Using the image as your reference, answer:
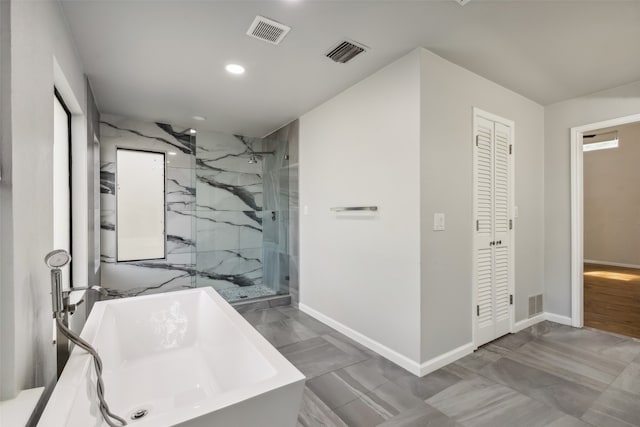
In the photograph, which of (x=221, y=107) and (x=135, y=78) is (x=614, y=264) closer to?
(x=221, y=107)

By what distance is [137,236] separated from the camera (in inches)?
152

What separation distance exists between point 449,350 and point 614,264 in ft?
21.7

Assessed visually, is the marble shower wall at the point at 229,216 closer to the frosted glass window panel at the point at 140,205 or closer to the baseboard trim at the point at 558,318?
the frosted glass window panel at the point at 140,205

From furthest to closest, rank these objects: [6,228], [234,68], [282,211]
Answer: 1. [282,211]
2. [234,68]
3. [6,228]

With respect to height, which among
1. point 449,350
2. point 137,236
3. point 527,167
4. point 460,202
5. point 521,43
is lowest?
point 449,350

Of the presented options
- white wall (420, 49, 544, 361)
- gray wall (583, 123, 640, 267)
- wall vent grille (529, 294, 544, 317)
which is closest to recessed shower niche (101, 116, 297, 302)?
white wall (420, 49, 544, 361)

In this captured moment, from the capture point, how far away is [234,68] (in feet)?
8.12

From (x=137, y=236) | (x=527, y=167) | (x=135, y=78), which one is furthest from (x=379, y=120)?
(x=137, y=236)

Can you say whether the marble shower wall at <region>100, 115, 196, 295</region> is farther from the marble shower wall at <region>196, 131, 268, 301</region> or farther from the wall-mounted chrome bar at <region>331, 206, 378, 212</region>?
the wall-mounted chrome bar at <region>331, 206, 378, 212</region>

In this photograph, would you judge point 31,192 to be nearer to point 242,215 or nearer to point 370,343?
point 370,343

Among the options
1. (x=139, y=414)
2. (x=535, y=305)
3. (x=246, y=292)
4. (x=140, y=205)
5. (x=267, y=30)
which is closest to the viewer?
(x=139, y=414)

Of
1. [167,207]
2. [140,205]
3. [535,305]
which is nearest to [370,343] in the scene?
[535,305]

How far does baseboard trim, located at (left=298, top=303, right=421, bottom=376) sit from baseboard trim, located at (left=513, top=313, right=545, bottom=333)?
1.46 meters

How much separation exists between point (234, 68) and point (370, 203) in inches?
64.6
